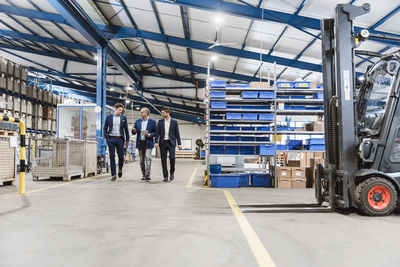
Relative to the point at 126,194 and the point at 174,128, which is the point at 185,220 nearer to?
the point at 126,194

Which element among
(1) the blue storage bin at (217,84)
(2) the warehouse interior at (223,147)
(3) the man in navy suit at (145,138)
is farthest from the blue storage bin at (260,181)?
(3) the man in navy suit at (145,138)

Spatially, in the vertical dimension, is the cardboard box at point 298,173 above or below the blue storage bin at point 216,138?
below

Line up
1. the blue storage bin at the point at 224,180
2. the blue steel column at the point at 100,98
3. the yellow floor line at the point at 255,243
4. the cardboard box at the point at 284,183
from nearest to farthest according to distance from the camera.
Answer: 1. the yellow floor line at the point at 255,243
2. the blue storage bin at the point at 224,180
3. the cardboard box at the point at 284,183
4. the blue steel column at the point at 100,98

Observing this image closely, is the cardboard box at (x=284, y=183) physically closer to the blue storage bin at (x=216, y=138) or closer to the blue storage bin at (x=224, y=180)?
the blue storage bin at (x=224, y=180)

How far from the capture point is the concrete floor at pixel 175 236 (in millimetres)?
2350

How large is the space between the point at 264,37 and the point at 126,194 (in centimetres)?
905

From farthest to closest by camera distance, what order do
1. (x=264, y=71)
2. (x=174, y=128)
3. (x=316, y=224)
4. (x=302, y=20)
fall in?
(x=264, y=71), (x=302, y=20), (x=174, y=128), (x=316, y=224)

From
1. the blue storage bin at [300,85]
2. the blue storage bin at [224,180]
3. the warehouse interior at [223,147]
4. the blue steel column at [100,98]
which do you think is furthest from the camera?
the blue steel column at [100,98]

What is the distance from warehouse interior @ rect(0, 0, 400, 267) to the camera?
2.77 metres

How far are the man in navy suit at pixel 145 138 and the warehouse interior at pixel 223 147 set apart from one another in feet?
0.15

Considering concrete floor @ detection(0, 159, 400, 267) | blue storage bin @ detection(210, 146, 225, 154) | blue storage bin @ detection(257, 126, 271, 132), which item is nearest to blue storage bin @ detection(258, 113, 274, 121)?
blue storage bin @ detection(257, 126, 271, 132)

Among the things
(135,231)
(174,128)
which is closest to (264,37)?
(174,128)

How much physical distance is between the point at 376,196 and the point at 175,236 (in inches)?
112

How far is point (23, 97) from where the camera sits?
14.2 m
